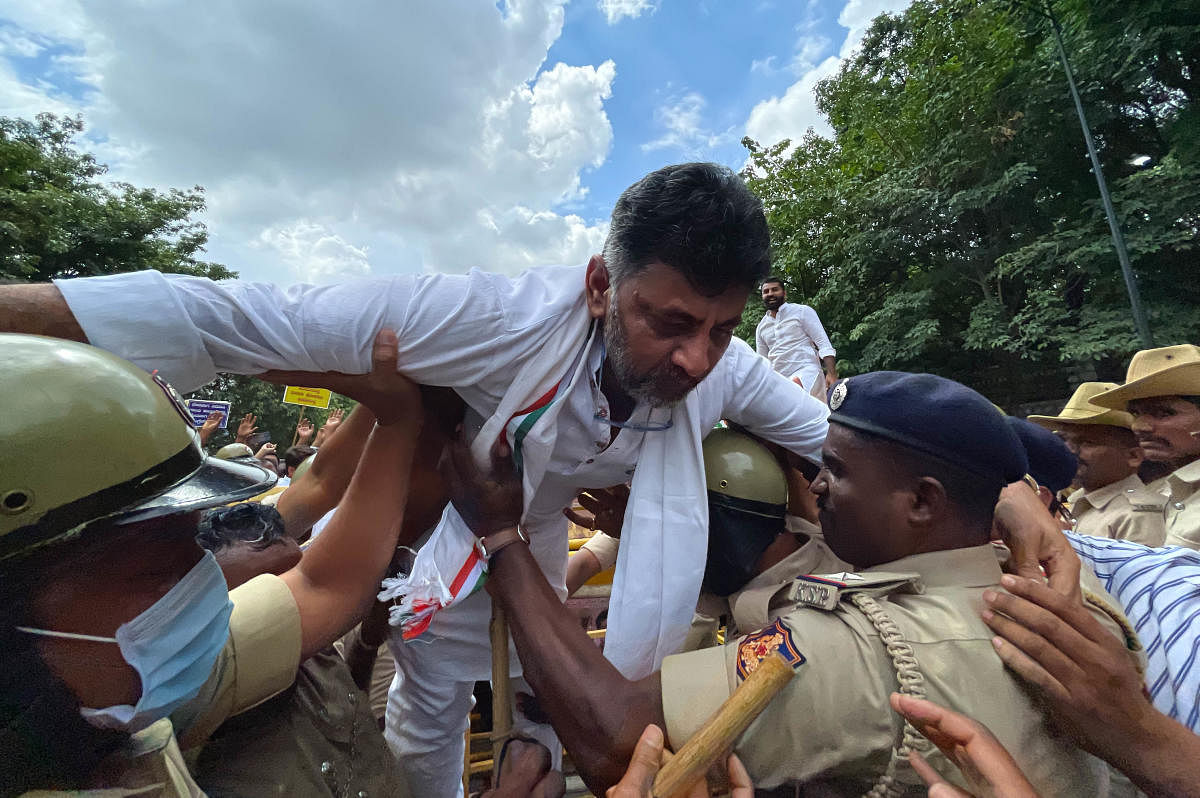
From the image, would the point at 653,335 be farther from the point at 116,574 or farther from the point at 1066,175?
the point at 1066,175

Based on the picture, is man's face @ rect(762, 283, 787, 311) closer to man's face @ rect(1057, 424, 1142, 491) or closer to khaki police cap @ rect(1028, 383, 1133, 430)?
khaki police cap @ rect(1028, 383, 1133, 430)

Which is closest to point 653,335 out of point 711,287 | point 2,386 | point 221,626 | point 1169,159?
point 711,287

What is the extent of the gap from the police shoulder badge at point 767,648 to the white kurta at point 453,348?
1.79 feet

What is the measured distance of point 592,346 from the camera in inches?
79.2

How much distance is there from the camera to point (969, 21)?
15461 mm

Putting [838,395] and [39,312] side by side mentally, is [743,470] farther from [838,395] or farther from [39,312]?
[39,312]

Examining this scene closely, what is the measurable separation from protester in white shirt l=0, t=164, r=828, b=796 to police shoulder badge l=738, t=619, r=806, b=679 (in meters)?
0.52

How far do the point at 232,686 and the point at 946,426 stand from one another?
1877mm

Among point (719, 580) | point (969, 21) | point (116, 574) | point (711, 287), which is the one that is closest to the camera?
point (116, 574)

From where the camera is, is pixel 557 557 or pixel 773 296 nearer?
pixel 557 557

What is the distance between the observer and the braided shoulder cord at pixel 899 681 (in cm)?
119

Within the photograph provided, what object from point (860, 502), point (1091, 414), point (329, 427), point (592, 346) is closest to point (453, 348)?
point (592, 346)

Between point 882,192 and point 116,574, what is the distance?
59.1 ft

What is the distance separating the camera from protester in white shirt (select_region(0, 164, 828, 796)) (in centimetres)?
143
